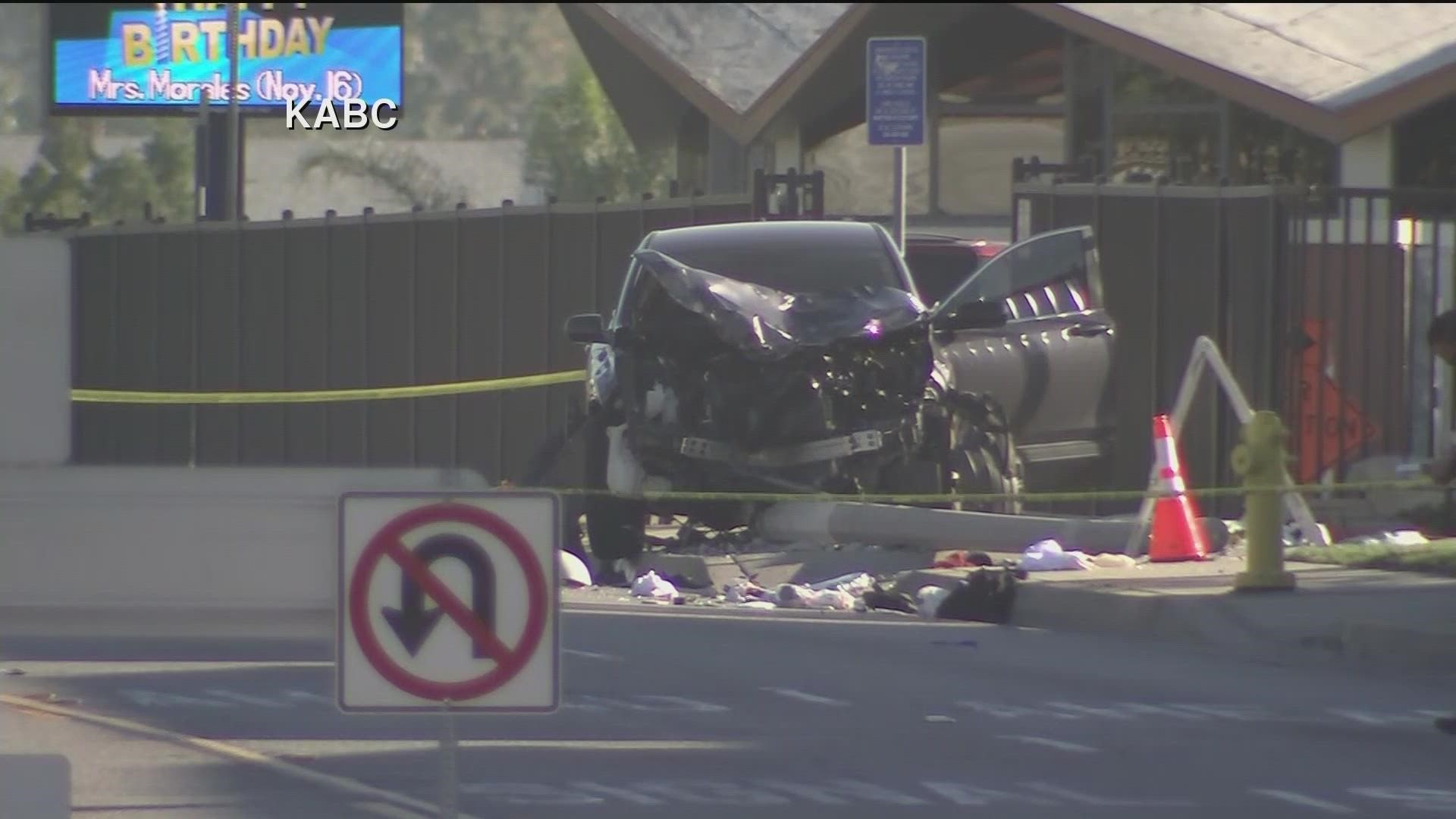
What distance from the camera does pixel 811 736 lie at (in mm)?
8656

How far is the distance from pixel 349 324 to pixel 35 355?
16.5 meters

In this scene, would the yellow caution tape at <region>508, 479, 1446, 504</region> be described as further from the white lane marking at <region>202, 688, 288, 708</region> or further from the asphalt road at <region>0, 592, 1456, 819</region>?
the white lane marking at <region>202, 688, 288, 708</region>

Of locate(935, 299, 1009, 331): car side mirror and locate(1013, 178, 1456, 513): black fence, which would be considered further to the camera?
locate(1013, 178, 1456, 513): black fence

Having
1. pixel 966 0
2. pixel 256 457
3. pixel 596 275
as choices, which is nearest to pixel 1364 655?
pixel 596 275

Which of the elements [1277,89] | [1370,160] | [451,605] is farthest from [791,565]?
[1277,89]

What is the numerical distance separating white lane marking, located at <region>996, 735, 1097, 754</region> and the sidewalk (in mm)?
2502

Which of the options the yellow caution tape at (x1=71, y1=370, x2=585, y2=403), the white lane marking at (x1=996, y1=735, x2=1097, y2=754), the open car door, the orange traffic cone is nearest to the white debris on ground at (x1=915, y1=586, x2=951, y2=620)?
the orange traffic cone

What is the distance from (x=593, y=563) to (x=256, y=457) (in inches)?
349

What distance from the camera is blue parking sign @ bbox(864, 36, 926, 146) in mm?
15367

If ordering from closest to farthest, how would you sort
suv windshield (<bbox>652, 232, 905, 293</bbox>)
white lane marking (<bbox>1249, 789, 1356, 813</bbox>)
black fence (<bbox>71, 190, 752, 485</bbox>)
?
white lane marking (<bbox>1249, 789, 1356, 813</bbox>) < suv windshield (<bbox>652, 232, 905, 293</bbox>) < black fence (<bbox>71, 190, 752, 485</bbox>)

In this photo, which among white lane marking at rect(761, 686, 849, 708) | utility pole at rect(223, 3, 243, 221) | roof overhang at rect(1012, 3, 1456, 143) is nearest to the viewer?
white lane marking at rect(761, 686, 849, 708)

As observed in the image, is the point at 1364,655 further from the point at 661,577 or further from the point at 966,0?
the point at 966,0

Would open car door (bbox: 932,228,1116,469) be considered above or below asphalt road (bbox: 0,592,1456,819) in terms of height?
above

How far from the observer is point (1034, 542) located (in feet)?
45.1
